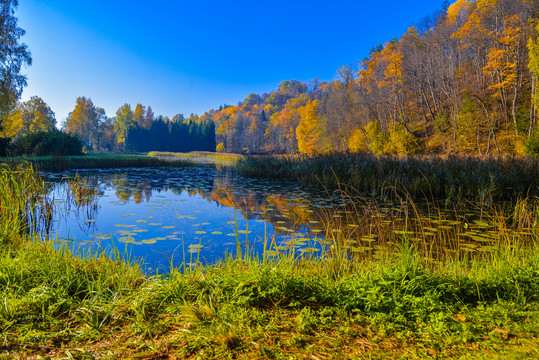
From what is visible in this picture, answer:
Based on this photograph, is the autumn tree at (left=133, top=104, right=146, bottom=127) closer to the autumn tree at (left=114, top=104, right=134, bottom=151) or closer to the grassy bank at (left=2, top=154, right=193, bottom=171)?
the autumn tree at (left=114, top=104, right=134, bottom=151)

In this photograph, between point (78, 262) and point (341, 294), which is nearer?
point (341, 294)

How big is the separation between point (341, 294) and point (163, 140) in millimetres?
74045

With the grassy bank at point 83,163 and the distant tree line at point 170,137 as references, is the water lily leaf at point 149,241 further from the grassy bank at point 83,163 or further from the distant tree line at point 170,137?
the distant tree line at point 170,137

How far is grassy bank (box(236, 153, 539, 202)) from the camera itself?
8.70m

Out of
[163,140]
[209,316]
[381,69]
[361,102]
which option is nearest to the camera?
[209,316]

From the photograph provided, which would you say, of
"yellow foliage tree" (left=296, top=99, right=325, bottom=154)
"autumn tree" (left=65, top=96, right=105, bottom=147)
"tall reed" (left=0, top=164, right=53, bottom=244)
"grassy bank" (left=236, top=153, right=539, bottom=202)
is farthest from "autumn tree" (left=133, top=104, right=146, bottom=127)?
"tall reed" (left=0, top=164, right=53, bottom=244)

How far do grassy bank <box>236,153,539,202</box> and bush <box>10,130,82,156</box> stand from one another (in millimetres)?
21509

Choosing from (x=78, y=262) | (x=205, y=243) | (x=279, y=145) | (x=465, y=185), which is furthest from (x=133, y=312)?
(x=279, y=145)

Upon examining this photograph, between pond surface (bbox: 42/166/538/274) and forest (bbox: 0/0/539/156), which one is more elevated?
forest (bbox: 0/0/539/156)

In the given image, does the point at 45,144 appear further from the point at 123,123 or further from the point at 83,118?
the point at 123,123

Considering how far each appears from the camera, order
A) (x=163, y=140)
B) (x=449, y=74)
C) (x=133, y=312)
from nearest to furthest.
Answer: (x=133, y=312) < (x=449, y=74) < (x=163, y=140)

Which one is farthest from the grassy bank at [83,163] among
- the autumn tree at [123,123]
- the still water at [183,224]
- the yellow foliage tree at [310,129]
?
the autumn tree at [123,123]

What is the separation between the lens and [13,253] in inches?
116

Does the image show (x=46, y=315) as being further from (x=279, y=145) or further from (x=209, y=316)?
(x=279, y=145)
